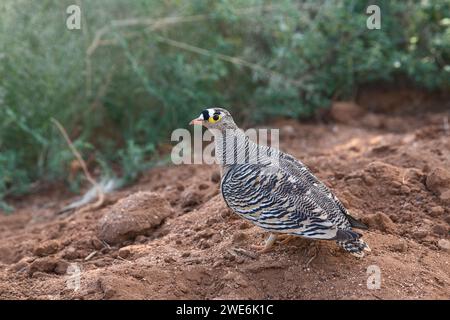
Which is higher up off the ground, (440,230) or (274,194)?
(274,194)

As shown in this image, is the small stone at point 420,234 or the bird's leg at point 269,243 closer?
the bird's leg at point 269,243

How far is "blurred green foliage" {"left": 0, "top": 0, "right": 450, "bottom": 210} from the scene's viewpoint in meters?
7.80

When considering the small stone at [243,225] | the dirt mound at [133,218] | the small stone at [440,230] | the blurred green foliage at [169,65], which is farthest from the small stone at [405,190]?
the blurred green foliage at [169,65]

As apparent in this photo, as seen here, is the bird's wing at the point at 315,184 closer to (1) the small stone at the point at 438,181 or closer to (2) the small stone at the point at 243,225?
(2) the small stone at the point at 243,225

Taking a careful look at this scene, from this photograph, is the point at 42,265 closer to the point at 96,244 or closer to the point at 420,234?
the point at 96,244

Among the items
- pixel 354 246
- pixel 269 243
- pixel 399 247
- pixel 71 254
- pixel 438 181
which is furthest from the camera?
pixel 438 181

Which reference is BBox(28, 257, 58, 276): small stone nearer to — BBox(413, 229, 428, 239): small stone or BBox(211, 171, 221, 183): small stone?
BBox(211, 171, 221, 183): small stone

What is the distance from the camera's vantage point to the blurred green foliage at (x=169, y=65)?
25.6 feet

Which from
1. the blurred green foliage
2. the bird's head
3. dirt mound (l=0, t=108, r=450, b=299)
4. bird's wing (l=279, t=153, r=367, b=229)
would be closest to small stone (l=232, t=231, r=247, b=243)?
dirt mound (l=0, t=108, r=450, b=299)

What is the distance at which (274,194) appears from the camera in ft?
14.1

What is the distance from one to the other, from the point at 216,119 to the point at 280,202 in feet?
2.98

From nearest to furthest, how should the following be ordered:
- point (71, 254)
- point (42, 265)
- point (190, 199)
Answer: point (42, 265) → point (71, 254) → point (190, 199)

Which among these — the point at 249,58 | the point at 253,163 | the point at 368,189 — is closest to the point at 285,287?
the point at 253,163

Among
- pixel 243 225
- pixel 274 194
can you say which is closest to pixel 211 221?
pixel 243 225
